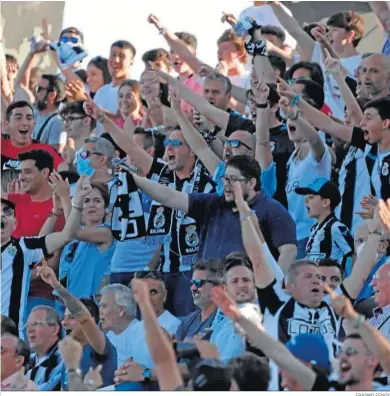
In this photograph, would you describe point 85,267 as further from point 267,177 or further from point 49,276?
point 267,177

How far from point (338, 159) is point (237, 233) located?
1275 mm

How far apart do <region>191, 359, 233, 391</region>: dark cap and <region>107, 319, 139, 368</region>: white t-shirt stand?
6.33ft

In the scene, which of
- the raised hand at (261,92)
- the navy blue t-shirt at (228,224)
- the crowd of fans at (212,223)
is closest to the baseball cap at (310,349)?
the crowd of fans at (212,223)

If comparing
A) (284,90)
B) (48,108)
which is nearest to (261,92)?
(284,90)

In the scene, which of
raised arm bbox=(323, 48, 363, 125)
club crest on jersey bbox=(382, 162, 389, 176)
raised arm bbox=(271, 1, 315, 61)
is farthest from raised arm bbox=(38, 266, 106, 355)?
raised arm bbox=(271, 1, 315, 61)

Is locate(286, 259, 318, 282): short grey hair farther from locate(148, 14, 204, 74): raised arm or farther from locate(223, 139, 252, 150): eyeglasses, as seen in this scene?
locate(148, 14, 204, 74): raised arm

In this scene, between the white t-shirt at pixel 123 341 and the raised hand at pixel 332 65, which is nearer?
the white t-shirt at pixel 123 341

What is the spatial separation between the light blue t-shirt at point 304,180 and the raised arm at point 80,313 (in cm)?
154

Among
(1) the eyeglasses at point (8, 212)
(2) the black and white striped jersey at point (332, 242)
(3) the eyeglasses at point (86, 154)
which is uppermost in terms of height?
(3) the eyeglasses at point (86, 154)

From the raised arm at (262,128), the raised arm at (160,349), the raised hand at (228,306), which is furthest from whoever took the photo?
the raised arm at (262,128)

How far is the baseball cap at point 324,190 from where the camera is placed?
34.7ft

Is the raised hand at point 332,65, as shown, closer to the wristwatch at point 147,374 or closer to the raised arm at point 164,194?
the raised arm at point 164,194

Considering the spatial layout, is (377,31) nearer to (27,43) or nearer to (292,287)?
(27,43)

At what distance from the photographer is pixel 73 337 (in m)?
10.5
